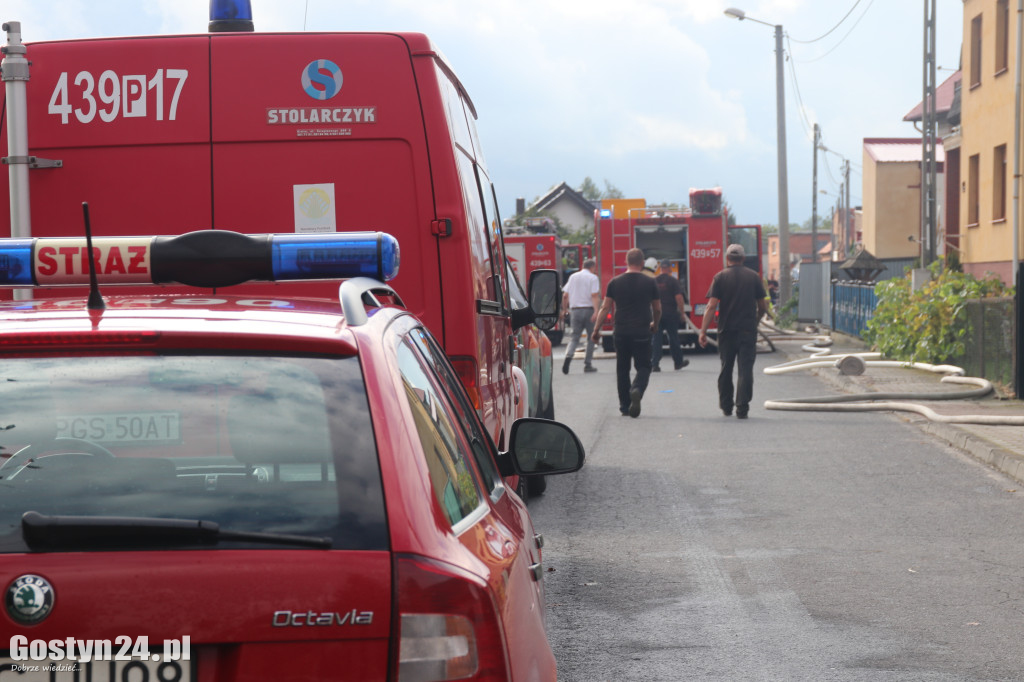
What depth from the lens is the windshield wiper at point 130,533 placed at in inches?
80.2

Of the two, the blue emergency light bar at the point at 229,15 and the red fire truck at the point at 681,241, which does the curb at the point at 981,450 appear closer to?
the blue emergency light bar at the point at 229,15

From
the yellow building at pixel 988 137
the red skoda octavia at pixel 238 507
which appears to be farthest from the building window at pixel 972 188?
the red skoda octavia at pixel 238 507

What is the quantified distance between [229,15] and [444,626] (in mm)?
→ 4542

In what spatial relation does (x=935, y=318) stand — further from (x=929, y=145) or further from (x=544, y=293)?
(x=544, y=293)

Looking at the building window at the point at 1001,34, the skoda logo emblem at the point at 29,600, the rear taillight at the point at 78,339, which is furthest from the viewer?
the building window at the point at 1001,34

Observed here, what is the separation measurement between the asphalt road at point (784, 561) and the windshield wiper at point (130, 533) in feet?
9.38

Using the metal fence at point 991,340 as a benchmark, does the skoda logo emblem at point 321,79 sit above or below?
above

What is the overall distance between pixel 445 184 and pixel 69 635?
324cm

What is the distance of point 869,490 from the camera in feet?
29.3

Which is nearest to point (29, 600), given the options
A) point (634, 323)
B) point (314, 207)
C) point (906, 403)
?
point (314, 207)

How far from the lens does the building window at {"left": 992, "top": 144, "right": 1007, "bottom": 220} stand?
26.9m

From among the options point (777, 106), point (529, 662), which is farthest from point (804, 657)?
point (777, 106)

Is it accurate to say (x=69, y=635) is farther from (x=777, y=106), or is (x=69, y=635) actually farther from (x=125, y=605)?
(x=777, y=106)

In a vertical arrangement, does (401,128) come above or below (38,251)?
above
